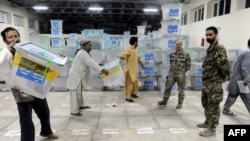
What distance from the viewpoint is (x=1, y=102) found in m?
4.12

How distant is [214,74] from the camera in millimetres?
2453

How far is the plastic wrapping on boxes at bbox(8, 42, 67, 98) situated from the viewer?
1.76 m

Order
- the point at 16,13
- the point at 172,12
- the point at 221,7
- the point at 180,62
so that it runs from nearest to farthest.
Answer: the point at 180,62
the point at 172,12
the point at 221,7
the point at 16,13

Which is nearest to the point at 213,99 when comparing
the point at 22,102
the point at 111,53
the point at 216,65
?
the point at 216,65

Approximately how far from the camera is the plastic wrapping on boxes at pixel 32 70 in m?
1.76

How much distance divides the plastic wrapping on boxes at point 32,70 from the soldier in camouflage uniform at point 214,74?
1773mm

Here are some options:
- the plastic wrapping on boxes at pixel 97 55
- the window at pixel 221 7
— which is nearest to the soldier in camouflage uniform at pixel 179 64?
the plastic wrapping on boxes at pixel 97 55

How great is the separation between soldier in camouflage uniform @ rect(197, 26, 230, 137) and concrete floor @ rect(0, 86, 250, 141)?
1.08 ft

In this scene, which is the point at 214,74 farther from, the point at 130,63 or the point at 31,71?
the point at 31,71

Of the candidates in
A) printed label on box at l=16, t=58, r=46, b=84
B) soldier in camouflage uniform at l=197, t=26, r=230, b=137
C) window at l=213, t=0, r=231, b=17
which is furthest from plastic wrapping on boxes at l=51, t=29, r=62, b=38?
window at l=213, t=0, r=231, b=17

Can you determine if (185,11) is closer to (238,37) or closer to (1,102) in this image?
(238,37)

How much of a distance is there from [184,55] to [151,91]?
6.06 feet

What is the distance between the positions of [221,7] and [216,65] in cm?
634

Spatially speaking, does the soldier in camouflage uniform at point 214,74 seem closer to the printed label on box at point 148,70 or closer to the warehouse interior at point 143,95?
the warehouse interior at point 143,95
